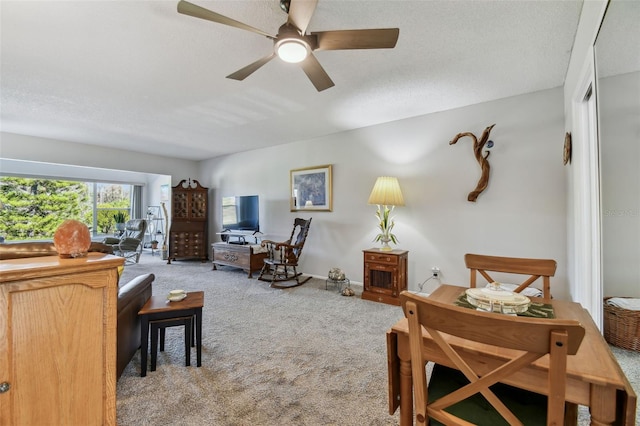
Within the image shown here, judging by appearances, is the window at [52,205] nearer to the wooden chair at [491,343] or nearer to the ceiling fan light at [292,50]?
the ceiling fan light at [292,50]

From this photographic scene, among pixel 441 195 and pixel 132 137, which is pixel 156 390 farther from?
pixel 132 137

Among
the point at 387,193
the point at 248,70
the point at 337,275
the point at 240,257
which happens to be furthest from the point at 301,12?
the point at 240,257

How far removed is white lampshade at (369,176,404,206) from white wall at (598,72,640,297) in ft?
7.25

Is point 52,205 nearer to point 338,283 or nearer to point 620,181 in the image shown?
point 338,283

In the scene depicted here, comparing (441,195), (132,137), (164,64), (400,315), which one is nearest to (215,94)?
(164,64)

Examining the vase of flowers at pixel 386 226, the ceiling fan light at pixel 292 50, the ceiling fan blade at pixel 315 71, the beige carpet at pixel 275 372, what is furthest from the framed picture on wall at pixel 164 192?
the ceiling fan light at pixel 292 50

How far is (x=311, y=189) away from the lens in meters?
4.93

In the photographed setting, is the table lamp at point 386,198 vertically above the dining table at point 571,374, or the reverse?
the table lamp at point 386,198

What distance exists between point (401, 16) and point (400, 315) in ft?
9.26

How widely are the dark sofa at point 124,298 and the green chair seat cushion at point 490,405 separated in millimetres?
1879

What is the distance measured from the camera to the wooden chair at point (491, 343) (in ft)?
2.25

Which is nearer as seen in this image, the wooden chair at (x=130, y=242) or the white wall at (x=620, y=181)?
the white wall at (x=620, y=181)

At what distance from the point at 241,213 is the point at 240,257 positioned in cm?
109

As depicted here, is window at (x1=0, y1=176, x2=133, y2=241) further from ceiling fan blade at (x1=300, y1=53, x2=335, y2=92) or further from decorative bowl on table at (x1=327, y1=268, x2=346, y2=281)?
ceiling fan blade at (x1=300, y1=53, x2=335, y2=92)
